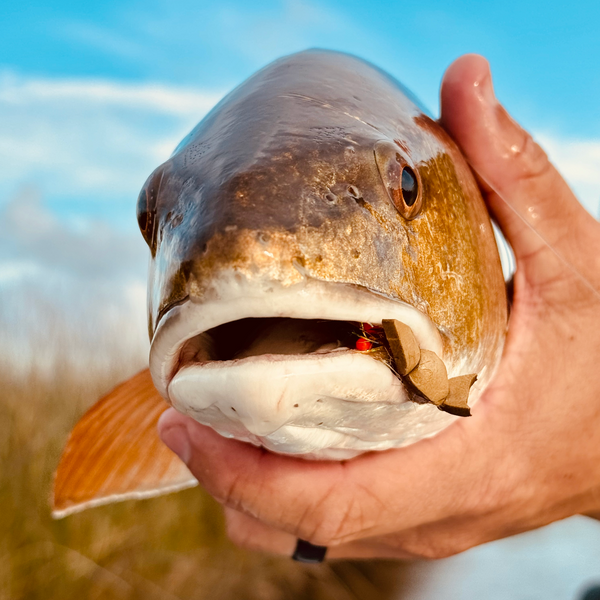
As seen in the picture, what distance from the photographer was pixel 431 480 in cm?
180

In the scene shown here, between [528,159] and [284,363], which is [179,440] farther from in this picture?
[528,159]

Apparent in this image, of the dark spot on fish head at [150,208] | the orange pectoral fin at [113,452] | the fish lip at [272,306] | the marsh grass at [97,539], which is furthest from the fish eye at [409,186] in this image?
the marsh grass at [97,539]

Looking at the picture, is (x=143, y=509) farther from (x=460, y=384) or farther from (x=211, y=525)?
(x=460, y=384)

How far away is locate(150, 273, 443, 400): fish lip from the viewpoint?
1.00 m

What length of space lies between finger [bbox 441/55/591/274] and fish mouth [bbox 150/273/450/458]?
2.57ft

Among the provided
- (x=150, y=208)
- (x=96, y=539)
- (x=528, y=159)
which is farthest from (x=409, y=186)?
(x=96, y=539)

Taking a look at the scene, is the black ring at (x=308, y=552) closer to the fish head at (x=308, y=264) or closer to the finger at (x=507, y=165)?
the fish head at (x=308, y=264)

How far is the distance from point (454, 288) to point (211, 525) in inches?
182

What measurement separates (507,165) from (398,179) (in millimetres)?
738

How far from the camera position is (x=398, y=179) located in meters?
1.24

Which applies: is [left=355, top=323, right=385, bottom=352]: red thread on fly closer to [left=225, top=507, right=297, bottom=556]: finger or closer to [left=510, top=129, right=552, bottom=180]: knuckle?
[left=510, top=129, right=552, bottom=180]: knuckle

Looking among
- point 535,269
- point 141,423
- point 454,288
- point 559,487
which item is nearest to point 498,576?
point 559,487

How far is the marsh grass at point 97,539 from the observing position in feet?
13.4

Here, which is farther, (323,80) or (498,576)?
(498,576)
